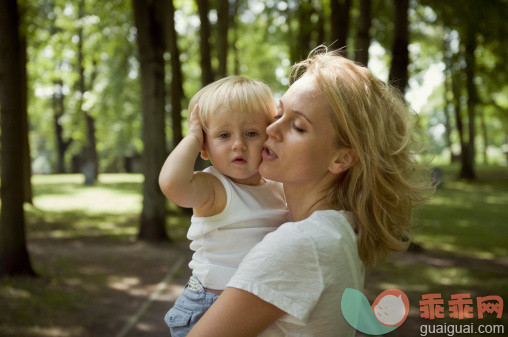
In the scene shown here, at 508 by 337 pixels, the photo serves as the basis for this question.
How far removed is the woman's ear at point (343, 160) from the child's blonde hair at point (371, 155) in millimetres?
20

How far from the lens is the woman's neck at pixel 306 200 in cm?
202

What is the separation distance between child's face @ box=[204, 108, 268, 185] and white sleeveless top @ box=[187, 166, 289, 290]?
68 millimetres

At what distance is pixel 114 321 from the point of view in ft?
21.5

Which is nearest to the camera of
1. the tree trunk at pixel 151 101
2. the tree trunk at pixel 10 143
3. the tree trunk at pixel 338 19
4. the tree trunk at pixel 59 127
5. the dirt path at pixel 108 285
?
the dirt path at pixel 108 285

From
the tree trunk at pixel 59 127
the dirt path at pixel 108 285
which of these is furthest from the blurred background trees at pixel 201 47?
the tree trunk at pixel 59 127

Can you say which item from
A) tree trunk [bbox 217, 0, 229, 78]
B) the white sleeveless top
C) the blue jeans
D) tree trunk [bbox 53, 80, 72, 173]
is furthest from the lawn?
tree trunk [bbox 53, 80, 72, 173]

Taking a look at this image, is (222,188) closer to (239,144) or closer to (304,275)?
(239,144)

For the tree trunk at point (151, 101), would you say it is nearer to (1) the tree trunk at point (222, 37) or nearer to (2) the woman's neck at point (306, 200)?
(1) the tree trunk at point (222, 37)

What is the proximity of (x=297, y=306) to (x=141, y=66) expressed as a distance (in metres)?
10.3

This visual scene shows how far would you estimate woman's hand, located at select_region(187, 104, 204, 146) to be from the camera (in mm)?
2223

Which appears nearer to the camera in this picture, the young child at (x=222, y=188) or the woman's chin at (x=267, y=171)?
the woman's chin at (x=267, y=171)

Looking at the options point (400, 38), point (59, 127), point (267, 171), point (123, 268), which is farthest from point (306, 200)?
point (59, 127)

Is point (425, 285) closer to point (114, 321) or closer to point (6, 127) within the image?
point (114, 321)

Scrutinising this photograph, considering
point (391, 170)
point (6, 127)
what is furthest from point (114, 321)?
point (391, 170)
